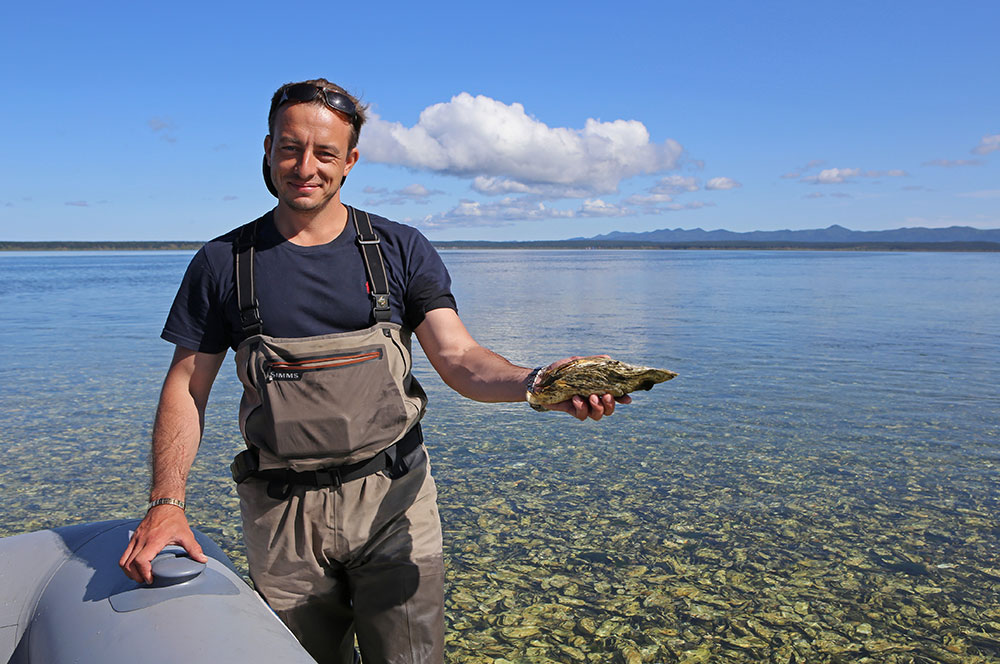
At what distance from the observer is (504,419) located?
11.6m

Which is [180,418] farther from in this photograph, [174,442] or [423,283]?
[423,283]

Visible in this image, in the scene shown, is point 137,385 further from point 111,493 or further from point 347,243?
point 347,243

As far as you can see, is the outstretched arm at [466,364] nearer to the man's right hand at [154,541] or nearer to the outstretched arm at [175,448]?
the outstretched arm at [175,448]

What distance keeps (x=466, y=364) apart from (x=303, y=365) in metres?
0.68

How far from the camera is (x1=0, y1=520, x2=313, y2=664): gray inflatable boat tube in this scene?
258 centimetres

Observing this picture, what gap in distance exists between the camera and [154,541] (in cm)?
290

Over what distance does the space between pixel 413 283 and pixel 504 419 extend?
8417mm

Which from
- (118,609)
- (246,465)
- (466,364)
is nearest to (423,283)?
(466,364)

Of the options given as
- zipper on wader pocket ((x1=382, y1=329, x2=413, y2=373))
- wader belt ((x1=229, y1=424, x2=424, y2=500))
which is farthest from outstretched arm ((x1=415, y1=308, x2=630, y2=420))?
wader belt ((x1=229, y1=424, x2=424, y2=500))

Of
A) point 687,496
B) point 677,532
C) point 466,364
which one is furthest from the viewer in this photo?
point 687,496

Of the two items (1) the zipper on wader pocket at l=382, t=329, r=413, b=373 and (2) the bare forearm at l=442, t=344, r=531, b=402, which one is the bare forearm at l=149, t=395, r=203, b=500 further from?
(2) the bare forearm at l=442, t=344, r=531, b=402

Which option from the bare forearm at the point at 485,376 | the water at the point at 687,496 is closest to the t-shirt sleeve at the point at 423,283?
the bare forearm at the point at 485,376

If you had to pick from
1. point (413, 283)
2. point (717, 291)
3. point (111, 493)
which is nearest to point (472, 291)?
point (717, 291)

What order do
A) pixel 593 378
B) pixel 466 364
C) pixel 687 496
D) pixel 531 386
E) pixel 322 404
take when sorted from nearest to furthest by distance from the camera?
pixel 593 378
pixel 531 386
pixel 322 404
pixel 466 364
pixel 687 496
